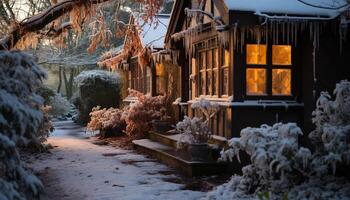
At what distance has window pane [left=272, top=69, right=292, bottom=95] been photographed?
37.5ft

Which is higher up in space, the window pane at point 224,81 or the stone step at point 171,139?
the window pane at point 224,81

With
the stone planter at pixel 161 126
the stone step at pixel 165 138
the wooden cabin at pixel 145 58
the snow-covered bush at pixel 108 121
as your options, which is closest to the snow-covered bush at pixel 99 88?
the wooden cabin at pixel 145 58

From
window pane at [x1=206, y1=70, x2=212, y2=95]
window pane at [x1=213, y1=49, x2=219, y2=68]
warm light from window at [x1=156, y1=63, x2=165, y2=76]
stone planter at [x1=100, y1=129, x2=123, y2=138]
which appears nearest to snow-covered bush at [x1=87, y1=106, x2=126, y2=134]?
stone planter at [x1=100, y1=129, x2=123, y2=138]

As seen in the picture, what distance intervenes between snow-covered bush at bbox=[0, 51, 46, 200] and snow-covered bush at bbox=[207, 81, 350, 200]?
3.48 metres

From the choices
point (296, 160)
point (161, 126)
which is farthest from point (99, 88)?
point (296, 160)

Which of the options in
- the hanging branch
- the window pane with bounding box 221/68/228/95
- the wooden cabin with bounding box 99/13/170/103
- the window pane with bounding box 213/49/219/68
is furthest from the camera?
the wooden cabin with bounding box 99/13/170/103

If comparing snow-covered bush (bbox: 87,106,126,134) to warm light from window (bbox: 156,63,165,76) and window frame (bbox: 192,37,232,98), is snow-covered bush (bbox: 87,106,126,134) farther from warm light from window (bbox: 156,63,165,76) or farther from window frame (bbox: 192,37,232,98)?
window frame (bbox: 192,37,232,98)

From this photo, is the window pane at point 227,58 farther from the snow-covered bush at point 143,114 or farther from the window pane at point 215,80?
the snow-covered bush at point 143,114

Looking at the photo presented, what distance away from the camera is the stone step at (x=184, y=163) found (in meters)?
10.4

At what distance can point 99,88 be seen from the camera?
25609 mm

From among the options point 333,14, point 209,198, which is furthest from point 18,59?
point 333,14

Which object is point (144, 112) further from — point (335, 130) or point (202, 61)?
point (335, 130)

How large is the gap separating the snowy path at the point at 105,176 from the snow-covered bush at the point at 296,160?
1.03 meters

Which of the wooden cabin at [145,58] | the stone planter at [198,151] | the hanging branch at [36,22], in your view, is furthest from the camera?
the wooden cabin at [145,58]
